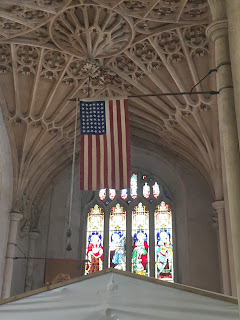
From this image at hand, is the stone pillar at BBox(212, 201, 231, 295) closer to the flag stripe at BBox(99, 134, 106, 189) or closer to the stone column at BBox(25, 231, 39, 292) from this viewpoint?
the flag stripe at BBox(99, 134, 106, 189)

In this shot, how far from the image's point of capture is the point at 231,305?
13.1ft

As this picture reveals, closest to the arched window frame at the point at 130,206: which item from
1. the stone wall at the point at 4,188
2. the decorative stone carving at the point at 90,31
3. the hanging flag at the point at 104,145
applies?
the stone wall at the point at 4,188

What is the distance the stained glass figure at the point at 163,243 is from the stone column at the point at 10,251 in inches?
210

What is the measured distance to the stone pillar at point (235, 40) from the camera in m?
4.80

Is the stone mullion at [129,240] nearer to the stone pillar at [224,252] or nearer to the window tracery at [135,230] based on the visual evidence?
the window tracery at [135,230]

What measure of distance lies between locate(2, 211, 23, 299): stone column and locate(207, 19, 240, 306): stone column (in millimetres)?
10150

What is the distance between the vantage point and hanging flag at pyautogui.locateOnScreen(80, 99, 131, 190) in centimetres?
829

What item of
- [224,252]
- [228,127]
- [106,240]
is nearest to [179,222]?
[106,240]

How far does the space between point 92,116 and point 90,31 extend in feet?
13.2

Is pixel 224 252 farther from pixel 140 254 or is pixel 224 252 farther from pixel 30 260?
pixel 30 260

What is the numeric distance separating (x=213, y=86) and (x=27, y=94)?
5798 millimetres

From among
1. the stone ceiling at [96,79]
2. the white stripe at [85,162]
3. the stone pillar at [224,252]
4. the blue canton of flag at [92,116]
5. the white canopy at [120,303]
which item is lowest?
the white canopy at [120,303]

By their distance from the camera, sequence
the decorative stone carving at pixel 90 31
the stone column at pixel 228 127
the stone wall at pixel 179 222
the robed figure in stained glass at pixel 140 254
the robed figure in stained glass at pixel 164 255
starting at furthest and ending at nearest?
the robed figure in stained glass at pixel 140 254 → the robed figure in stained glass at pixel 164 255 → the stone wall at pixel 179 222 → the decorative stone carving at pixel 90 31 → the stone column at pixel 228 127

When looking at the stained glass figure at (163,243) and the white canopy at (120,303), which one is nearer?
the white canopy at (120,303)
